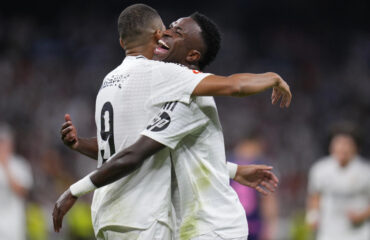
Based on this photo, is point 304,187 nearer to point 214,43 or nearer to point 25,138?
point 25,138

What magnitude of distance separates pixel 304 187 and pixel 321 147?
1636mm

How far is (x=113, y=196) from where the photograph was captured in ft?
11.5

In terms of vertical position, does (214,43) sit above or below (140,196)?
above

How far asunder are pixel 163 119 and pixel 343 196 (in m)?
4.50

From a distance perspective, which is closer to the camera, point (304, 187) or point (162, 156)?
point (162, 156)

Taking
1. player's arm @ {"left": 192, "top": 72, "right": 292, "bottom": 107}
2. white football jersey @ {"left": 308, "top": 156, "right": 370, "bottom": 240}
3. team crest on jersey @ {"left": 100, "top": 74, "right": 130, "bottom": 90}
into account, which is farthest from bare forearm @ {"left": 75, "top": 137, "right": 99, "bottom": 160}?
white football jersey @ {"left": 308, "top": 156, "right": 370, "bottom": 240}

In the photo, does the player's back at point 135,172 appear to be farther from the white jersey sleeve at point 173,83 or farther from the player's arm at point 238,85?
the player's arm at point 238,85

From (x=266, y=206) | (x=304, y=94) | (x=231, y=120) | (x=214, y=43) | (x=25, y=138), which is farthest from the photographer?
(x=304, y=94)

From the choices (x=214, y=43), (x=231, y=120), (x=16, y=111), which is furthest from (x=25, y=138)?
(x=214, y=43)

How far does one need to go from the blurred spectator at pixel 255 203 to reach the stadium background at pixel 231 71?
256cm

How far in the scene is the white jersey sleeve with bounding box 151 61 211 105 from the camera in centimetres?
338

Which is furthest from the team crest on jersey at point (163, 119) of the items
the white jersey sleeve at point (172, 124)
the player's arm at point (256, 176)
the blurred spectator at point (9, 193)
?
the blurred spectator at point (9, 193)

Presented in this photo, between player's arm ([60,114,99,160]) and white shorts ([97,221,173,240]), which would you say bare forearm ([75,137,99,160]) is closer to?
player's arm ([60,114,99,160])

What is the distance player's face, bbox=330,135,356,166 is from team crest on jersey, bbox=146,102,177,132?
4.32 m
